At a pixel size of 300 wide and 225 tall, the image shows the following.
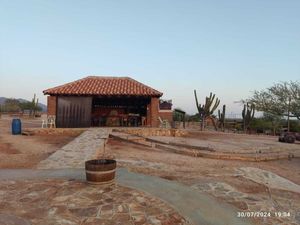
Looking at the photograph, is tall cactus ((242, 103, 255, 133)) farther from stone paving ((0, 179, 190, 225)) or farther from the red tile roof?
stone paving ((0, 179, 190, 225))

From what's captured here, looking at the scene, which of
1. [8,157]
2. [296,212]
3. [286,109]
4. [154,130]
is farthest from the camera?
[286,109]

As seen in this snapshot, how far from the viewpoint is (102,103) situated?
2191cm

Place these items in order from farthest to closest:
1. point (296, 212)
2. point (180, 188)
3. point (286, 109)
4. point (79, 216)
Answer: point (286, 109) → point (180, 188) → point (296, 212) → point (79, 216)

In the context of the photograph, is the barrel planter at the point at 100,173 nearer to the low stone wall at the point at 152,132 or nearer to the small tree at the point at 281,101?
the low stone wall at the point at 152,132

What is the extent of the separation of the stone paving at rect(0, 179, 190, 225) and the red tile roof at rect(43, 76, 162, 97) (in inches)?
529

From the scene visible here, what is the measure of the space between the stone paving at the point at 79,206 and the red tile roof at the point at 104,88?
13449 millimetres

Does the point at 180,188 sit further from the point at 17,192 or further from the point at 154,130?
the point at 154,130

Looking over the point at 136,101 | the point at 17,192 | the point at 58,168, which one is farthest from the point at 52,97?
the point at 17,192

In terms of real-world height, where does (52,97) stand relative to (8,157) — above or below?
above

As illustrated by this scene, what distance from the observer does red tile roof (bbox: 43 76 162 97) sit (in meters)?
18.4

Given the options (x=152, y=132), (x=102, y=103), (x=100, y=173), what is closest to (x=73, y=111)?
(x=102, y=103)

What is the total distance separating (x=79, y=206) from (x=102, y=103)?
17989 millimetres

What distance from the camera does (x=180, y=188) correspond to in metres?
5.46

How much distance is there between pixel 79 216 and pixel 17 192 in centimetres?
175
